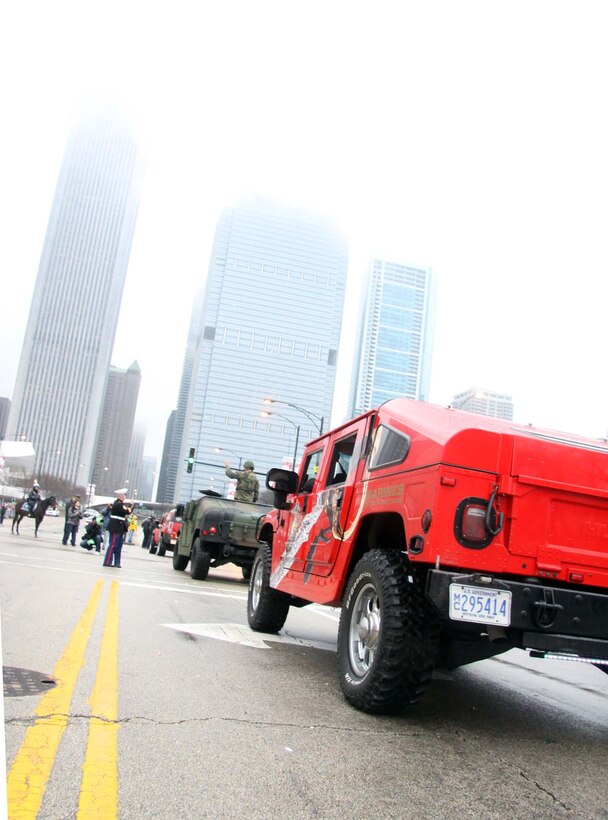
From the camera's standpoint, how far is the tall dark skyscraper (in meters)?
163

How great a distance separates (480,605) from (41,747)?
231cm

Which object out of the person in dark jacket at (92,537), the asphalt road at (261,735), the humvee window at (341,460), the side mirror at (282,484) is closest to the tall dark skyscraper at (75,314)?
the person in dark jacket at (92,537)

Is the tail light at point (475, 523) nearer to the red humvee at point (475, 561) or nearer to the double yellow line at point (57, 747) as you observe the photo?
the red humvee at point (475, 561)

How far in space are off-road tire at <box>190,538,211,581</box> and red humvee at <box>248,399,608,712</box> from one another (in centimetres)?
964

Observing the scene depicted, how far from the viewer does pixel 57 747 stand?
3.13 m

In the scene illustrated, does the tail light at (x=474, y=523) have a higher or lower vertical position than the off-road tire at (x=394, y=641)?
higher

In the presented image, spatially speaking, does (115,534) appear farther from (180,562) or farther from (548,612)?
(548,612)

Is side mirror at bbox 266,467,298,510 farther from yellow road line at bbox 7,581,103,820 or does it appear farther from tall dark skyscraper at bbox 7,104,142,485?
tall dark skyscraper at bbox 7,104,142,485

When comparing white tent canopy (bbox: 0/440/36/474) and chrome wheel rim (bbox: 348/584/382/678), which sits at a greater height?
white tent canopy (bbox: 0/440/36/474)

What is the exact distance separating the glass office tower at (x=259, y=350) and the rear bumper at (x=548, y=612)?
14726cm

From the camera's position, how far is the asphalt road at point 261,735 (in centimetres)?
279

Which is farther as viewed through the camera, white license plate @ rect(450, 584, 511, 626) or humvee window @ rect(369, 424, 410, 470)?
humvee window @ rect(369, 424, 410, 470)

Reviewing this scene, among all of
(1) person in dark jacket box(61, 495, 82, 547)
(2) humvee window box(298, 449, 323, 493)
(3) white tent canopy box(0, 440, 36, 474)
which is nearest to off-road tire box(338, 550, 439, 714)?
(2) humvee window box(298, 449, 323, 493)

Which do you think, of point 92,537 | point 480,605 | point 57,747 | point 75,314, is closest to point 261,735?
point 57,747
